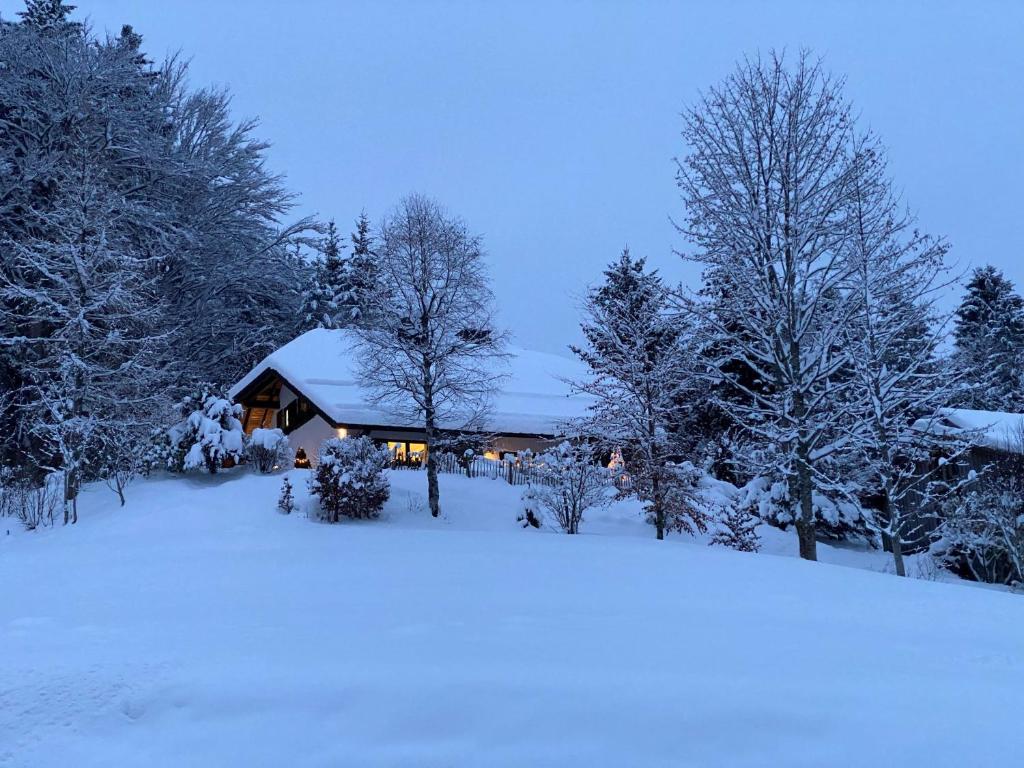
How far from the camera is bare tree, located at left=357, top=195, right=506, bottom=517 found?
1655 cm

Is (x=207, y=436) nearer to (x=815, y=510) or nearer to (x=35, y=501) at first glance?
(x=35, y=501)

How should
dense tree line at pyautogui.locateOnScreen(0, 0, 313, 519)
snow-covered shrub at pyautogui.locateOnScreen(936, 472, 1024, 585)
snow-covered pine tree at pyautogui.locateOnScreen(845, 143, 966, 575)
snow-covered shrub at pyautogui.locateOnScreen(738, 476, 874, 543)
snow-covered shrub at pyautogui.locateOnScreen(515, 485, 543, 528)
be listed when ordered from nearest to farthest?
snow-covered pine tree at pyautogui.locateOnScreen(845, 143, 966, 575), snow-covered shrub at pyautogui.locateOnScreen(936, 472, 1024, 585), snow-covered shrub at pyautogui.locateOnScreen(515, 485, 543, 528), dense tree line at pyautogui.locateOnScreen(0, 0, 313, 519), snow-covered shrub at pyautogui.locateOnScreen(738, 476, 874, 543)

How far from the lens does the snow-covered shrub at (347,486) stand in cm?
1430

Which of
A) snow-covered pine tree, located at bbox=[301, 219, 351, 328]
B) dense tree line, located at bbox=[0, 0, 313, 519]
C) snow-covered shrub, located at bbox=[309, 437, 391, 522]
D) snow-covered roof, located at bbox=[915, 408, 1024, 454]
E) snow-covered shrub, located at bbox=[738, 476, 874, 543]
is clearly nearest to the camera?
snow-covered shrub, located at bbox=[309, 437, 391, 522]

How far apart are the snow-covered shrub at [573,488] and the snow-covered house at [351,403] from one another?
5702 millimetres

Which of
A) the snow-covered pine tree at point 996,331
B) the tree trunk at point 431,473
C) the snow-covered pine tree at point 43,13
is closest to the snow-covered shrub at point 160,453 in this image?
the tree trunk at point 431,473

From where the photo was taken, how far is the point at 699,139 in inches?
489

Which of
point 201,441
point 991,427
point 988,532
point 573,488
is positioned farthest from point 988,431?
point 201,441

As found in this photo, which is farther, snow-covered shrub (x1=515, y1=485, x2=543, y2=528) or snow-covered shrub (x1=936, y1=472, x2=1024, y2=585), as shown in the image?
snow-covered shrub (x1=515, y1=485, x2=543, y2=528)

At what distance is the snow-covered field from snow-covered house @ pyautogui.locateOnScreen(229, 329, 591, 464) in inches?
531

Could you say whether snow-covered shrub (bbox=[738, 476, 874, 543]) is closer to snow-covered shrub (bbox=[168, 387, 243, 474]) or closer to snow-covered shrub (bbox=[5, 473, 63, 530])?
snow-covered shrub (bbox=[168, 387, 243, 474])

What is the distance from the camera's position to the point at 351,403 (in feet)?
72.2

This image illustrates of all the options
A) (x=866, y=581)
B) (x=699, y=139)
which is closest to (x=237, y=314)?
(x=699, y=139)

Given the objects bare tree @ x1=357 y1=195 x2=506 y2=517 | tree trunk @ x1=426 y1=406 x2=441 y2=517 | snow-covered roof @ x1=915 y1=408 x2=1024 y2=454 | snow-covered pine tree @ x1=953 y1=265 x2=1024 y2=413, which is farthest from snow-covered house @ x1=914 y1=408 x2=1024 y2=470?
snow-covered pine tree @ x1=953 y1=265 x2=1024 y2=413
